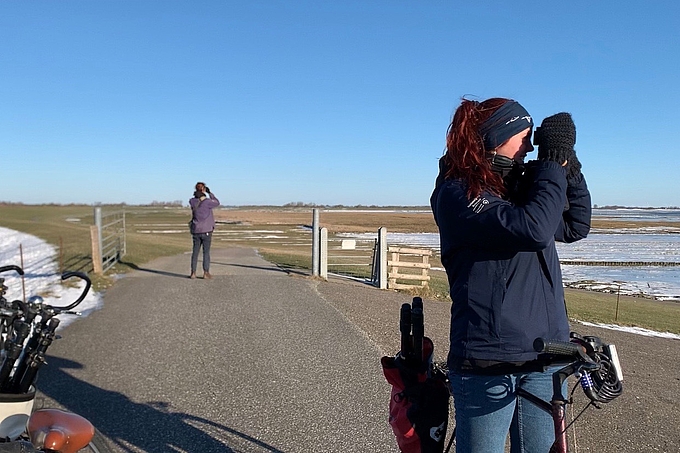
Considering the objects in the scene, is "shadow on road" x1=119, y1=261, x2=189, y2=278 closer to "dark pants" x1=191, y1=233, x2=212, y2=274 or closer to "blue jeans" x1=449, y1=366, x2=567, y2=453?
"dark pants" x1=191, y1=233, x2=212, y2=274

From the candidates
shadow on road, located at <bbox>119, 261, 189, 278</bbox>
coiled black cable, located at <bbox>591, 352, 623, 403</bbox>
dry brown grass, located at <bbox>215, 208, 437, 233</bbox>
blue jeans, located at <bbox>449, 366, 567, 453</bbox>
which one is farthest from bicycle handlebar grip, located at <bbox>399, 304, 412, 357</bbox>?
dry brown grass, located at <bbox>215, 208, 437, 233</bbox>

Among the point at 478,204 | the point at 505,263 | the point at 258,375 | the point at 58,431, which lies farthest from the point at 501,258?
the point at 258,375

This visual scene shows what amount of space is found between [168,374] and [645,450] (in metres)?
4.35

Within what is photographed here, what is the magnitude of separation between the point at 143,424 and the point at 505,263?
3635mm

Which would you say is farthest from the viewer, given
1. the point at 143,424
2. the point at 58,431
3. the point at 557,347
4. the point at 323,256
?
the point at 323,256

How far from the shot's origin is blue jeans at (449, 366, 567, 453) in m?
2.17

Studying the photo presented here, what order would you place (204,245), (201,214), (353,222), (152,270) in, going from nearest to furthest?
1. (201,214)
2. (204,245)
3. (152,270)
4. (353,222)

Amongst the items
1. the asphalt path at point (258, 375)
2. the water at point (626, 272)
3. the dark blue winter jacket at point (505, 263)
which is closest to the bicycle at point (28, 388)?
the asphalt path at point (258, 375)

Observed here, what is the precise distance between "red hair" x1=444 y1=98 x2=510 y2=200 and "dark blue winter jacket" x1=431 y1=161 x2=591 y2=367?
4cm

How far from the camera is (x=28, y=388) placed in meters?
3.00

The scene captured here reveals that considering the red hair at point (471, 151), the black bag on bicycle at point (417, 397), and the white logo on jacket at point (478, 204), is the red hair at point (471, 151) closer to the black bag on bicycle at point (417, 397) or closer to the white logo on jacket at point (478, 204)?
the white logo on jacket at point (478, 204)

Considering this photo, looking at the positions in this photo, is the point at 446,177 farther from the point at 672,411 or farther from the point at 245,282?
the point at 245,282

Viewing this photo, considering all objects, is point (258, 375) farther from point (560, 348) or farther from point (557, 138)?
point (557, 138)

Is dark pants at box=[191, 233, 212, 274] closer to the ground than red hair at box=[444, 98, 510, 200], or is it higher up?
closer to the ground
